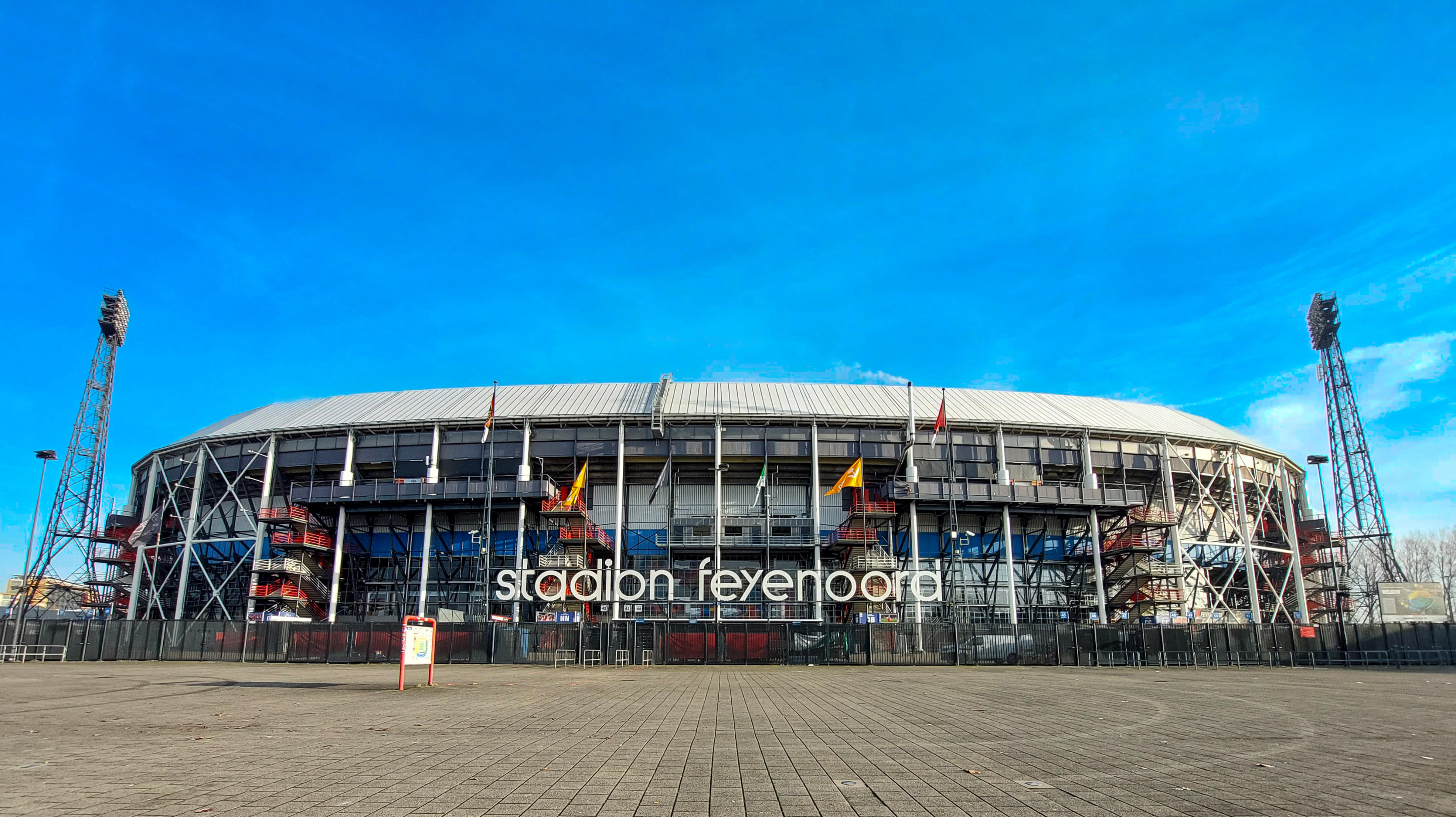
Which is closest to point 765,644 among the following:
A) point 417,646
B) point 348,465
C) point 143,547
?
point 417,646

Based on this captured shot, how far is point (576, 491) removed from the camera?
169 feet

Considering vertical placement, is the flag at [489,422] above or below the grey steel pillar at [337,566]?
above

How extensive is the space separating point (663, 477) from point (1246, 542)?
3956 cm

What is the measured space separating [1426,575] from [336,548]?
422 feet

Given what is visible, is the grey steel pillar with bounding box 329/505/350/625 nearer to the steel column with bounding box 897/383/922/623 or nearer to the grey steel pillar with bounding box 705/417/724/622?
the grey steel pillar with bounding box 705/417/724/622

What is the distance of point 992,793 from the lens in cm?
769

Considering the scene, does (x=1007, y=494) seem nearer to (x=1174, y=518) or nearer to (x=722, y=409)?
(x=1174, y=518)

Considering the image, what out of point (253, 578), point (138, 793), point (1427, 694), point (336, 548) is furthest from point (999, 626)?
point (253, 578)

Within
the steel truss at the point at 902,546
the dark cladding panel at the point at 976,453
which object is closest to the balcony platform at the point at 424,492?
the steel truss at the point at 902,546

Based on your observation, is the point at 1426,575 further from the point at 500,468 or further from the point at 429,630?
the point at 429,630

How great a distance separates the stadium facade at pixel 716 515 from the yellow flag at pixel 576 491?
5.4 inches

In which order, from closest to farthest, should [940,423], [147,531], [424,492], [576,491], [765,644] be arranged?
[765,644] < [940,423] < [576,491] < [424,492] < [147,531]

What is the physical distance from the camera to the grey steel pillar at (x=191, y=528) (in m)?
56.6

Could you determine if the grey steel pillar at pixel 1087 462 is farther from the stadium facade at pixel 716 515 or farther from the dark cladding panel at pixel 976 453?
the dark cladding panel at pixel 976 453
